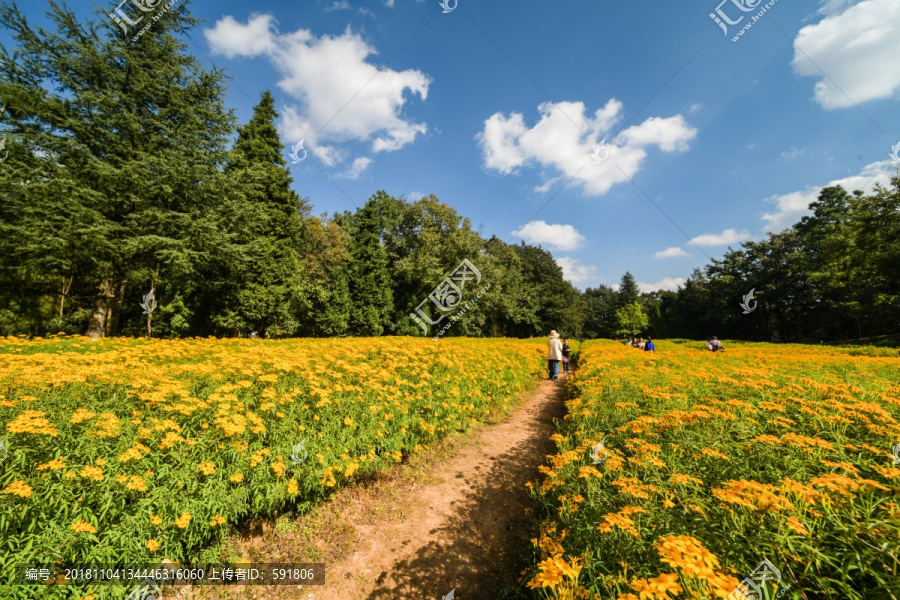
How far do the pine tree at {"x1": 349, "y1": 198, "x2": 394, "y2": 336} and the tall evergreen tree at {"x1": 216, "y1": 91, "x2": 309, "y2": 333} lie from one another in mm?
4698

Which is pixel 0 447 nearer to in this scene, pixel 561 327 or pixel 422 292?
pixel 422 292

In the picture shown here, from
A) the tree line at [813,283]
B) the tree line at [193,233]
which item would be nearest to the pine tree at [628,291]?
the tree line at [813,283]

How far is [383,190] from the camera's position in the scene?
30.2 metres

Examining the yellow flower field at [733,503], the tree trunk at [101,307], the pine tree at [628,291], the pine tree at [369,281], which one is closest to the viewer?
the yellow flower field at [733,503]

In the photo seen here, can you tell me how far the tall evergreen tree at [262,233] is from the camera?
15805 millimetres

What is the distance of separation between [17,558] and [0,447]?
0.97 m

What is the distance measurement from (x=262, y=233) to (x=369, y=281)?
8.45 m

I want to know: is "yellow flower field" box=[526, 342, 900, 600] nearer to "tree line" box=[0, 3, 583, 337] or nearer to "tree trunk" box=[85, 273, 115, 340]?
"tree line" box=[0, 3, 583, 337]

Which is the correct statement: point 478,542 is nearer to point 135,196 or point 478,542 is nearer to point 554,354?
point 554,354

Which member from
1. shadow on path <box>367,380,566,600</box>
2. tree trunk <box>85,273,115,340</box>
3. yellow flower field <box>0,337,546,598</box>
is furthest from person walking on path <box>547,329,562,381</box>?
tree trunk <box>85,273,115,340</box>

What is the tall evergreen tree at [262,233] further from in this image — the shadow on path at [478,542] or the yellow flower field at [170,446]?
the shadow on path at [478,542]

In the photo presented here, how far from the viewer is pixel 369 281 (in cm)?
2541

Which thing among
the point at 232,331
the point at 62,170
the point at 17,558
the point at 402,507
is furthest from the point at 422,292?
the point at 17,558

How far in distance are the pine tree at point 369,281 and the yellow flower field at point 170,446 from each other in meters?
19.0
